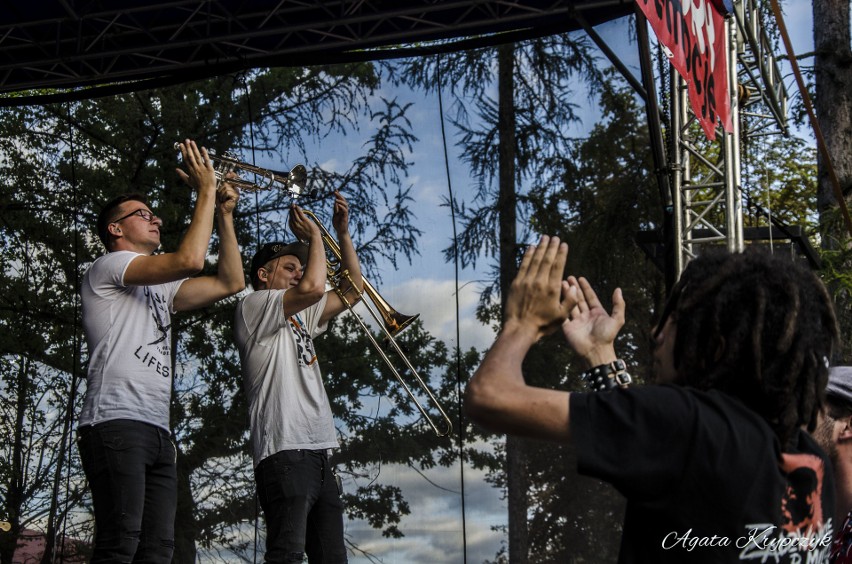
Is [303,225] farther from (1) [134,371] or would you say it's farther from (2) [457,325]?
(2) [457,325]

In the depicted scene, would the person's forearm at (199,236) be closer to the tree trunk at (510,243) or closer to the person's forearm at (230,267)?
the person's forearm at (230,267)

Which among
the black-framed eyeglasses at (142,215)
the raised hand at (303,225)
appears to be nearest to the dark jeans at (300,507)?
the raised hand at (303,225)

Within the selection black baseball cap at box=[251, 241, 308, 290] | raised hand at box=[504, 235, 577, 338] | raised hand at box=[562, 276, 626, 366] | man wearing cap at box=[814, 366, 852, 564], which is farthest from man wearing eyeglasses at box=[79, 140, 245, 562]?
man wearing cap at box=[814, 366, 852, 564]

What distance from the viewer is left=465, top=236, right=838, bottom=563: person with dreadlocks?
134cm

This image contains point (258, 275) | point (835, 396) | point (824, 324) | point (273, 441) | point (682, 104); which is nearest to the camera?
point (824, 324)

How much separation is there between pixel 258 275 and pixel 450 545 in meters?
2.22

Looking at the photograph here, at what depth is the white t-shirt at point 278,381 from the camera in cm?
372

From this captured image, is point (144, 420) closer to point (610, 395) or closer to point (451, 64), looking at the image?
point (610, 395)

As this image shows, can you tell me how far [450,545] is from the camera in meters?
5.61

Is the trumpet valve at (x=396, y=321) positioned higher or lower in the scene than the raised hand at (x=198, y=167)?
lower

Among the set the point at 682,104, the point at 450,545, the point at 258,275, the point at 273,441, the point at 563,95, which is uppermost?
the point at 563,95

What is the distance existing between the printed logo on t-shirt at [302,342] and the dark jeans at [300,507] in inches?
14.8

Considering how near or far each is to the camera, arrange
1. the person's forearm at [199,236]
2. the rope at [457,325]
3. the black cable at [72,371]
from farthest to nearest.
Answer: the black cable at [72,371] → the rope at [457,325] → the person's forearm at [199,236]

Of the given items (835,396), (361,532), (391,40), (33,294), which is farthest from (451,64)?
(835,396)
